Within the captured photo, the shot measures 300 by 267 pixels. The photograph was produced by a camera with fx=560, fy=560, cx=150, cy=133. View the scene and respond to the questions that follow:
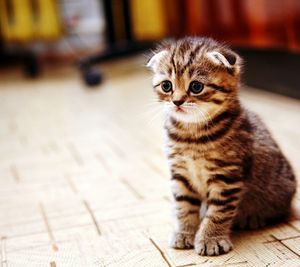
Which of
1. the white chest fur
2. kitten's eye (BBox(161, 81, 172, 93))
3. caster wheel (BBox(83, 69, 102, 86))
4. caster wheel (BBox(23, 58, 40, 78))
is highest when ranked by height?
kitten's eye (BBox(161, 81, 172, 93))

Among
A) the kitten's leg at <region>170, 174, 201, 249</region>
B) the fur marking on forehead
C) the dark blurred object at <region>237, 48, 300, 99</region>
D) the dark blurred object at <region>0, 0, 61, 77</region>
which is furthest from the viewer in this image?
the dark blurred object at <region>0, 0, 61, 77</region>

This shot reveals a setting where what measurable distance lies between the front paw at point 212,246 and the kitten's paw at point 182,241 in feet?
0.12

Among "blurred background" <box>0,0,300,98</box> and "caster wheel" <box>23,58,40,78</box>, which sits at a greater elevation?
"blurred background" <box>0,0,300,98</box>

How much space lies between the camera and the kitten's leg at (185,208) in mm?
1404

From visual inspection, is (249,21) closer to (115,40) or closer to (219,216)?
(219,216)

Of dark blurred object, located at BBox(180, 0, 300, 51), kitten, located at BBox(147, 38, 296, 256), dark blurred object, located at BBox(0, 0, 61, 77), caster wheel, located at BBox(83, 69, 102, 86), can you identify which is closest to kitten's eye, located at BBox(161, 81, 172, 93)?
kitten, located at BBox(147, 38, 296, 256)

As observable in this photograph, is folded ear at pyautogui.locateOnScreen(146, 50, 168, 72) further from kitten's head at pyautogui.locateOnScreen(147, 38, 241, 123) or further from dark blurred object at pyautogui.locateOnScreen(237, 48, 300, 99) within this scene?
dark blurred object at pyautogui.locateOnScreen(237, 48, 300, 99)

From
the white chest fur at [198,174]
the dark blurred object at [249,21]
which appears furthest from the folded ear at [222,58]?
the dark blurred object at [249,21]

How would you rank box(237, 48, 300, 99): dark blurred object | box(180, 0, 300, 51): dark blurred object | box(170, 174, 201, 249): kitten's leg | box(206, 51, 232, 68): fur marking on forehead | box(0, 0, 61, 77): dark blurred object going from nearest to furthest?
box(206, 51, 232, 68): fur marking on forehead, box(170, 174, 201, 249): kitten's leg, box(180, 0, 300, 51): dark blurred object, box(237, 48, 300, 99): dark blurred object, box(0, 0, 61, 77): dark blurred object

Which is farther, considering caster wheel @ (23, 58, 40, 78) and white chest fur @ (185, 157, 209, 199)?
caster wheel @ (23, 58, 40, 78)

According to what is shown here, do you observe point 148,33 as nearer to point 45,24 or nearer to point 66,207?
point 45,24

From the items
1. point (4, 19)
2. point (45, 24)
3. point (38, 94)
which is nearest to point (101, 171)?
point (38, 94)

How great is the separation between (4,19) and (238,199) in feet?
13.8

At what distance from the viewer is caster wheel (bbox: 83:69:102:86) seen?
3994 millimetres
